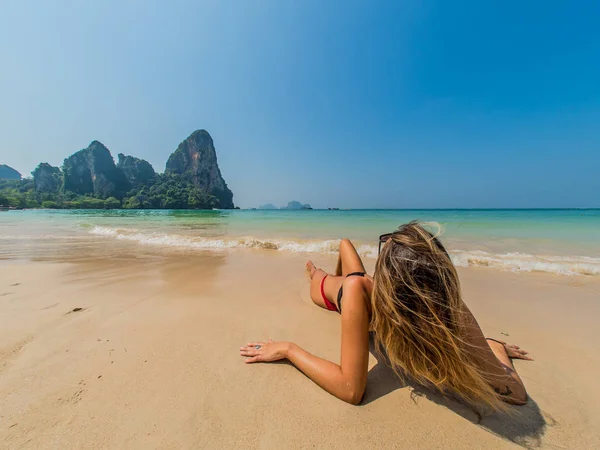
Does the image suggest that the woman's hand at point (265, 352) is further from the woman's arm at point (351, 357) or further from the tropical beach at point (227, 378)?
the woman's arm at point (351, 357)

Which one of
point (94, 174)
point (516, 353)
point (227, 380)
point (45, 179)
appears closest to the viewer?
point (227, 380)

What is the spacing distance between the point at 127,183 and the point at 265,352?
100 m

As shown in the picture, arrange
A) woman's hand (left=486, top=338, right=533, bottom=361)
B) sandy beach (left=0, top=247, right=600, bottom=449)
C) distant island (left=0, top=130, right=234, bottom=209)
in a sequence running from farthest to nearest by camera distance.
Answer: distant island (left=0, top=130, right=234, bottom=209) → woman's hand (left=486, top=338, right=533, bottom=361) → sandy beach (left=0, top=247, right=600, bottom=449)

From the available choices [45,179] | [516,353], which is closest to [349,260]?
[516,353]

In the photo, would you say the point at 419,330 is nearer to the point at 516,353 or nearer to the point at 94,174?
the point at 516,353

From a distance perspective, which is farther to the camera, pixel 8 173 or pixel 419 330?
pixel 8 173

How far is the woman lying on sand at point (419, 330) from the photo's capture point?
1.36 m

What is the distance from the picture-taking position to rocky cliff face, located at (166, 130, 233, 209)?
8700 cm

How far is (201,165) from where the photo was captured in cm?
8850

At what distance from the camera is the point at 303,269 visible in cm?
497

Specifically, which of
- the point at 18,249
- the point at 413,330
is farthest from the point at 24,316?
the point at 18,249

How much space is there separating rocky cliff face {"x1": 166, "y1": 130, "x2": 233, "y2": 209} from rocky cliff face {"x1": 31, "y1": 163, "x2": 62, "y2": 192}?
34995 millimetres

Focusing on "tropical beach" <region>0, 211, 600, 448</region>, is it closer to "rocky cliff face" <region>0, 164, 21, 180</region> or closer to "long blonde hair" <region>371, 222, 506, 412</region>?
"long blonde hair" <region>371, 222, 506, 412</region>

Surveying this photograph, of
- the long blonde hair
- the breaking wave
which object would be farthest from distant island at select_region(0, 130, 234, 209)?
the long blonde hair
